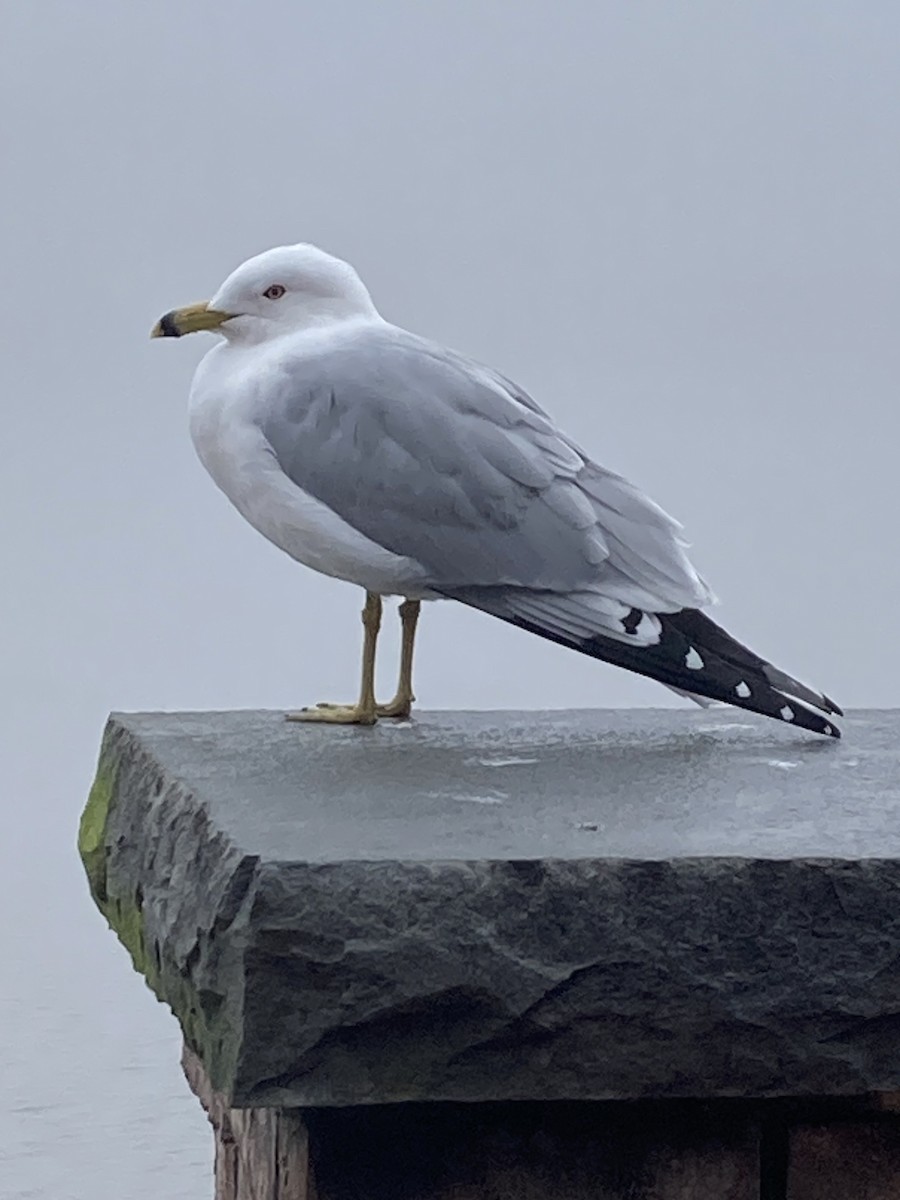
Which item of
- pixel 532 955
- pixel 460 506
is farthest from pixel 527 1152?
pixel 460 506

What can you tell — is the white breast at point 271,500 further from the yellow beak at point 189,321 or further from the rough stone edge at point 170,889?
the rough stone edge at point 170,889

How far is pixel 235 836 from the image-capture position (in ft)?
3.19

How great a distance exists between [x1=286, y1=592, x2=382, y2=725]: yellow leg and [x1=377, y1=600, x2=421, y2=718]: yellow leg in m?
0.02

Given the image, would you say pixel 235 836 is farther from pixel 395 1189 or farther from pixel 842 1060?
pixel 842 1060

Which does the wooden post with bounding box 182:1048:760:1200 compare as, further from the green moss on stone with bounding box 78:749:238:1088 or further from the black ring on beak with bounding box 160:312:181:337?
the black ring on beak with bounding box 160:312:181:337

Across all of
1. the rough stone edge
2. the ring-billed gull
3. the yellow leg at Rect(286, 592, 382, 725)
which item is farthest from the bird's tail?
the rough stone edge

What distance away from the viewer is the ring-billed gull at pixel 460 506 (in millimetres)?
1254

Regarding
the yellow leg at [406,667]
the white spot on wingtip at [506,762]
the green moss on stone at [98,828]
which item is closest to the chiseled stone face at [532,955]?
the white spot on wingtip at [506,762]

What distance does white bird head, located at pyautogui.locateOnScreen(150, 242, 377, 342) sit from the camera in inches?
54.7

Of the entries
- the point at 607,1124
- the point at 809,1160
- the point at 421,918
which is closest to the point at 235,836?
the point at 421,918

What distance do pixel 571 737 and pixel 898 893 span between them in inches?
17.2

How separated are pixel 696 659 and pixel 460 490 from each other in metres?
0.19

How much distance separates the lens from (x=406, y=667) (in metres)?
1.46

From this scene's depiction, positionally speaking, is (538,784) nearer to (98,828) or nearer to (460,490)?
(460,490)
